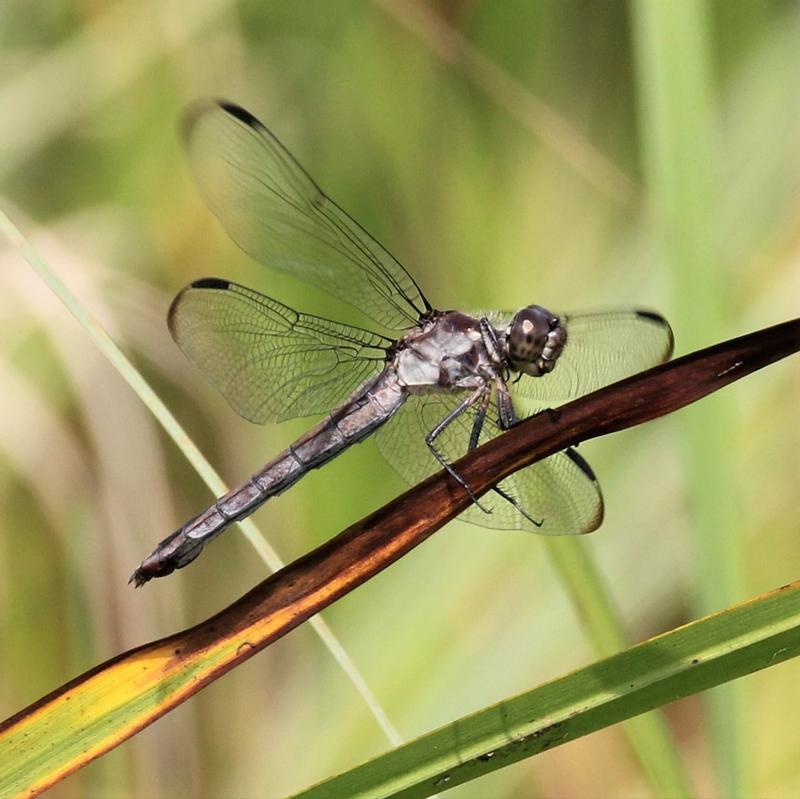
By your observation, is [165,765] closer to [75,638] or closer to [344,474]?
[75,638]

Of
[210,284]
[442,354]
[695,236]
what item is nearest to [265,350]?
[210,284]

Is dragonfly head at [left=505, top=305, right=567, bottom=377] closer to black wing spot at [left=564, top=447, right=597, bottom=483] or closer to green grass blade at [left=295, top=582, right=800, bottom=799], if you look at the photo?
black wing spot at [left=564, top=447, right=597, bottom=483]

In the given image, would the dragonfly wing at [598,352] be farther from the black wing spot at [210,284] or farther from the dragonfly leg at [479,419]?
the black wing spot at [210,284]

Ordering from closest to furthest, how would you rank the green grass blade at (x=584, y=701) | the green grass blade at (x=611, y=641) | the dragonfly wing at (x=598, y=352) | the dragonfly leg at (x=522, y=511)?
the green grass blade at (x=584, y=701) → the green grass blade at (x=611, y=641) → the dragonfly leg at (x=522, y=511) → the dragonfly wing at (x=598, y=352)

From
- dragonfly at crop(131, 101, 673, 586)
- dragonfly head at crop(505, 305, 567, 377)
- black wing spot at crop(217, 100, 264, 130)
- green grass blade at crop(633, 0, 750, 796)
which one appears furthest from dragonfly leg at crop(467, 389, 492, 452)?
black wing spot at crop(217, 100, 264, 130)

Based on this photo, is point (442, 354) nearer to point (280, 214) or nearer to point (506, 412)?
point (506, 412)

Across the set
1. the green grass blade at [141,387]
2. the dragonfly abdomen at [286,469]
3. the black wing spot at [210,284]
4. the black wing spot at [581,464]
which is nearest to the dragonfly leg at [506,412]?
the black wing spot at [581,464]
